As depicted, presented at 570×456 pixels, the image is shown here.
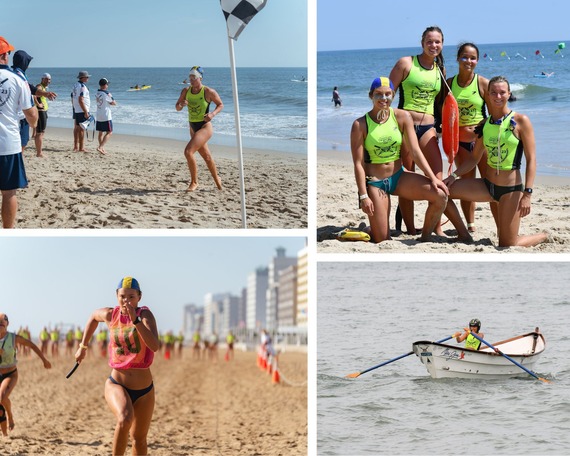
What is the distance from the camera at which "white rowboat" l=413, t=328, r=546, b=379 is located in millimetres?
8656

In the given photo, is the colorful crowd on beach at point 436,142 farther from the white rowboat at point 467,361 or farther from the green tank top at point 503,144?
the white rowboat at point 467,361

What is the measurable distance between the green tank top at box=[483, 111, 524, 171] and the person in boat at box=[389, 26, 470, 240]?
403 millimetres

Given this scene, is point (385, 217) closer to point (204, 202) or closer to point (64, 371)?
point (204, 202)

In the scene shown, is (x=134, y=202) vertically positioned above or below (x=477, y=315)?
above

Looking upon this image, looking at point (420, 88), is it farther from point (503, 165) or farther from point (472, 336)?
point (472, 336)

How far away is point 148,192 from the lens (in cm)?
1071

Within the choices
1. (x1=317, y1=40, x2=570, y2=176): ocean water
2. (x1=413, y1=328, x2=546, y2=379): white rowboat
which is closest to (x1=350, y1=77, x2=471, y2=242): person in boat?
(x1=413, y1=328, x2=546, y2=379): white rowboat

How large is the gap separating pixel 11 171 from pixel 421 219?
411 centimetres

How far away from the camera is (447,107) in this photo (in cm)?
715

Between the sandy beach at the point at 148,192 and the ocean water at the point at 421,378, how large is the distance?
1.40 meters

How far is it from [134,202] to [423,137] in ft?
13.2

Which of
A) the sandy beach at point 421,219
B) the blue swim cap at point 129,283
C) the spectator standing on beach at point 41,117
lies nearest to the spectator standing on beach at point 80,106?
the spectator standing on beach at point 41,117

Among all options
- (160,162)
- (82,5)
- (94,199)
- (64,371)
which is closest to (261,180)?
(160,162)

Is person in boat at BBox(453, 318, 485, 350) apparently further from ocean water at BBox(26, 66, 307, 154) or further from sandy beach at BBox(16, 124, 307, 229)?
ocean water at BBox(26, 66, 307, 154)
